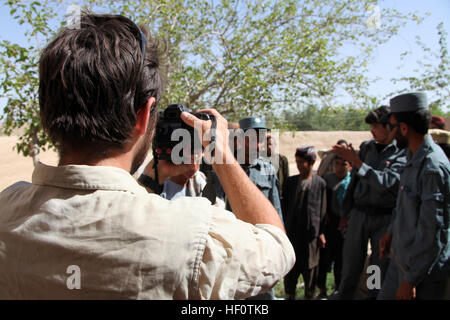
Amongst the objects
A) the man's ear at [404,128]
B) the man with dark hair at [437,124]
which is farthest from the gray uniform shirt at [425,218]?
the man with dark hair at [437,124]

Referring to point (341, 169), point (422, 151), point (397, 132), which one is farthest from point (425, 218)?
point (341, 169)

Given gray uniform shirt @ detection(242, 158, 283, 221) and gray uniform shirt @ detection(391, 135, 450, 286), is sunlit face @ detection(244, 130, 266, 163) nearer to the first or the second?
gray uniform shirt @ detection(242, 158, 283, 221)

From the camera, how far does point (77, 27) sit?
896mm

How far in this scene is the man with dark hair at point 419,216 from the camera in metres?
2.23

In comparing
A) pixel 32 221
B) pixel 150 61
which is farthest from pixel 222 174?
pixel 32 221

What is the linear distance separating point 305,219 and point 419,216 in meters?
1.81

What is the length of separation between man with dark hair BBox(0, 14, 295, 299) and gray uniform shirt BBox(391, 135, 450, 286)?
1.80 m

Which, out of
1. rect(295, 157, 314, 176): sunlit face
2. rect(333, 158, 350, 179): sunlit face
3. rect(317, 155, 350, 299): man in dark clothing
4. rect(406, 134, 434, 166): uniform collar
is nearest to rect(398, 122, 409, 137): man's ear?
rect(406, 134, 434, 166): uniform collar

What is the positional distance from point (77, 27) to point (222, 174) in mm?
570

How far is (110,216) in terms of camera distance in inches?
30.0

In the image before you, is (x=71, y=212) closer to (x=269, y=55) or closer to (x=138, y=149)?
(x=138, y=149)

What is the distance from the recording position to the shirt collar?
82 cm

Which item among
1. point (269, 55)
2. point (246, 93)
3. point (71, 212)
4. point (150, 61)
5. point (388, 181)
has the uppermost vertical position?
point (269, 55)

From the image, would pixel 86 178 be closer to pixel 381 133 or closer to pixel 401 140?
pixel 401 140
